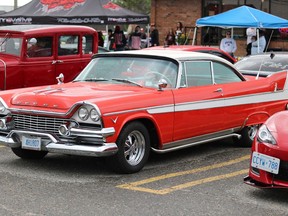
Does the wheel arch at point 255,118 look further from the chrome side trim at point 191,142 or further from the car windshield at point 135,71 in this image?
the car windshield at point 135,71

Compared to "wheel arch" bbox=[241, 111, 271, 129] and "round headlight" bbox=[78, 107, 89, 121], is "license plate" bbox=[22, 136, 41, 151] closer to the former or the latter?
"round headlight" bbox=[78, 107, 89, 121]

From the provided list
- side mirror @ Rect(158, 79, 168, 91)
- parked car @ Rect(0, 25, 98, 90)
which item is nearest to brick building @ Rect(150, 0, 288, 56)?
Result: parked car @ Rect(0, 25, 98, 90)

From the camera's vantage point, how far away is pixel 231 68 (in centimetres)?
827

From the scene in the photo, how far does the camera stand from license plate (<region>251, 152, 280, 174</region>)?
550 cm

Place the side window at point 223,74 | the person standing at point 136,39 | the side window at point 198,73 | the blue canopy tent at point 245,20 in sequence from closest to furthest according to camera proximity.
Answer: the side window at point 198,73, the side window at point 223,74, the blue canopy tent at point 245,20, the person standing at point 136,39

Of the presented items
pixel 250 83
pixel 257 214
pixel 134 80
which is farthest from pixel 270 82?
pixel 257 214

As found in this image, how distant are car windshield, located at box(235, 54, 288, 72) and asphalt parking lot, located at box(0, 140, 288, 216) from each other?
324cm

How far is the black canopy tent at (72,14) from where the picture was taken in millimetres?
16859

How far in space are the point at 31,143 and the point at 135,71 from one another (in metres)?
1.69

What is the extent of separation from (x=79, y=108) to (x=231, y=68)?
9.37 ft

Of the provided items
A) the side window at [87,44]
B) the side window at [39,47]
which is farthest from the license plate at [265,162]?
the side window at [87,44]

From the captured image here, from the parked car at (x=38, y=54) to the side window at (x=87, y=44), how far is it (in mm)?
156

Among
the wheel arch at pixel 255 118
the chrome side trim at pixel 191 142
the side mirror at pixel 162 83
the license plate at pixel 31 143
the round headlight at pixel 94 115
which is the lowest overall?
the chrome side trim at pixel 191 142

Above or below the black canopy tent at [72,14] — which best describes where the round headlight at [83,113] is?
below
